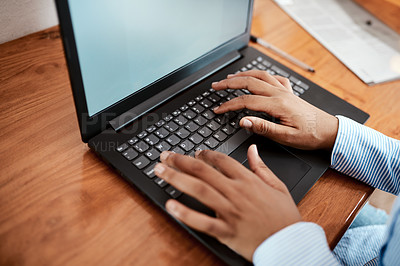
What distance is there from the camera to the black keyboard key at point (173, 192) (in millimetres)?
494

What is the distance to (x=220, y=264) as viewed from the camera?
46 cm

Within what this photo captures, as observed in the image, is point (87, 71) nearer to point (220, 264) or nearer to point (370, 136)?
point (220, 264)

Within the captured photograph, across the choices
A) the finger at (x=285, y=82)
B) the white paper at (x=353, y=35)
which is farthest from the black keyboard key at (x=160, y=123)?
the white paper at (x=353, y=35)

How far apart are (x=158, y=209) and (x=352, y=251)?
413mm

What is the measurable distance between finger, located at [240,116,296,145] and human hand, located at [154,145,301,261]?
101 mm

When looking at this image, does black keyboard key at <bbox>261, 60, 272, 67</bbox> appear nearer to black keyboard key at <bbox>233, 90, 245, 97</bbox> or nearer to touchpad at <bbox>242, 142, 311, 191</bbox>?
black keyboard key at <bbox>233, 90, 245, 97</bbox>

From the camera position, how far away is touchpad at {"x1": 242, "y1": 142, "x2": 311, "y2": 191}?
0.55 meters

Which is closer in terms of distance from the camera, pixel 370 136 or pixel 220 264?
pixel 220 264

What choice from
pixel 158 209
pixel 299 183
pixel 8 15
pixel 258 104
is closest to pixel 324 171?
pixel 299 183

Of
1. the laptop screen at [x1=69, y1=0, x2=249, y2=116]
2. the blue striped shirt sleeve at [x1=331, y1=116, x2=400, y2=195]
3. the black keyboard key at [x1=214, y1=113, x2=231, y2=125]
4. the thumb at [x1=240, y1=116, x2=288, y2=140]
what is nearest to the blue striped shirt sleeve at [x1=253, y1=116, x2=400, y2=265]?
the blue striped shirt sleeve at [x1=331, y1=116, x2=400, y2=195]

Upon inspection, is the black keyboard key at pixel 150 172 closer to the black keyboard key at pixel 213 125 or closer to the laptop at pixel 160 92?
the laptop at pixel 160 92

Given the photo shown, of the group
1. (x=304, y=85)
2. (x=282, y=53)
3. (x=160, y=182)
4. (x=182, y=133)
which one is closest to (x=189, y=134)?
(x=182, y=133)

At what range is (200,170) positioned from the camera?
48 cm

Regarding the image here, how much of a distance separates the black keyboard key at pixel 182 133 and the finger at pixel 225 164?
6 cm
